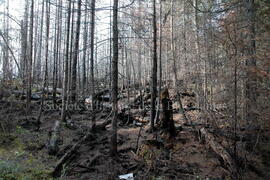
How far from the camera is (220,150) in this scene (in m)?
5.60

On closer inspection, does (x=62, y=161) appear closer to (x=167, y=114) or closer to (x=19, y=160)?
(x=19, y=160)

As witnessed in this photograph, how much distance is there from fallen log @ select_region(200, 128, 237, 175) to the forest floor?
187 mm

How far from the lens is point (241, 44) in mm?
4793

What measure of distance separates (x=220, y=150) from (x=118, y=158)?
10.7ft

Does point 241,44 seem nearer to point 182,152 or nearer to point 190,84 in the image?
point 182,152

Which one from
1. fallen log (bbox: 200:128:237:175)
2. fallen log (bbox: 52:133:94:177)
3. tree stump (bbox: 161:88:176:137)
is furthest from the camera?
tree stump (bbox: 161:88:176:137)

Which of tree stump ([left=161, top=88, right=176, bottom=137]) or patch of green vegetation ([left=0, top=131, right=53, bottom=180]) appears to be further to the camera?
tree stump ([left=161, top=88, right=176, bottom=137])

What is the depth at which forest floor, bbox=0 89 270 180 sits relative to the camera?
486 cm

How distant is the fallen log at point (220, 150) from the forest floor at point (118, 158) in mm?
187

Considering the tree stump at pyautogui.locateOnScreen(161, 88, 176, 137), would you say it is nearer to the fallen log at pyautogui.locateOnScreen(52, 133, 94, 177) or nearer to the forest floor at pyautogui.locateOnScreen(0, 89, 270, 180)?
the forest floor at pyautogui.locateOnScreen(0, 89, 270, 180)

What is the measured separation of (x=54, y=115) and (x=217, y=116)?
9.61 meters

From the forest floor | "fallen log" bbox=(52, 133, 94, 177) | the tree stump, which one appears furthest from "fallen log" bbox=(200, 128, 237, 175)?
"fallen log" bbox=(52, 133, 94, 177)

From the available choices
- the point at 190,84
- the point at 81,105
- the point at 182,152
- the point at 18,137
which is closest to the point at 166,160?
the point at 182,152

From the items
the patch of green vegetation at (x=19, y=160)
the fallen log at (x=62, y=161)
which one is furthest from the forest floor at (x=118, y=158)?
the fallen log at (x=62, y=161)
